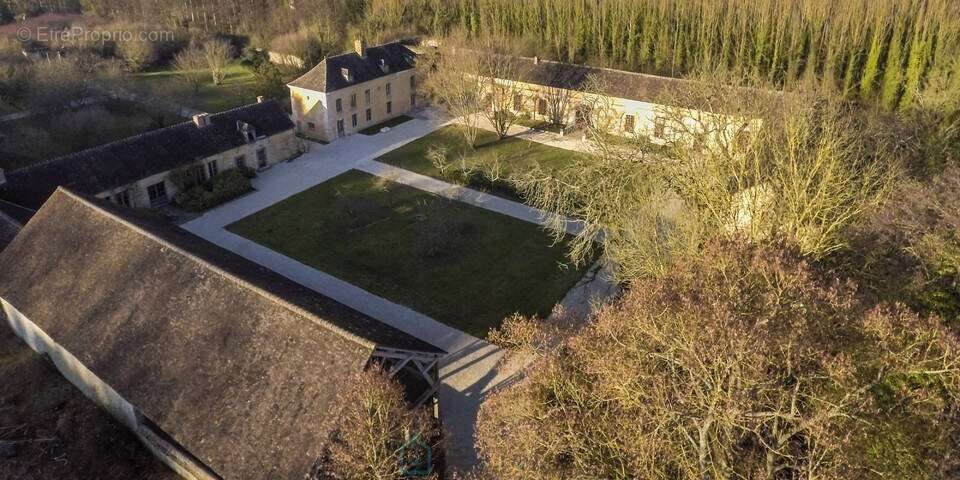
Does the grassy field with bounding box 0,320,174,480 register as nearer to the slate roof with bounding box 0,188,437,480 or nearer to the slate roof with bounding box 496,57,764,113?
the slate roof with bounding box 0,188,437,480

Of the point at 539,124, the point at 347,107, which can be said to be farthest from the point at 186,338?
the point at 539,124

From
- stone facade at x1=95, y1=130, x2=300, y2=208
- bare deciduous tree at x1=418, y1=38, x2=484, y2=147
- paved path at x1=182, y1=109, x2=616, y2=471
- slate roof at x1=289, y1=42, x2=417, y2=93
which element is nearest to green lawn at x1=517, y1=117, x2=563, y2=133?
bare deciduous tree at x1=418, y1=38, x2=484, y2=147

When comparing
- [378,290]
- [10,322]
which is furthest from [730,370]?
[10,322]

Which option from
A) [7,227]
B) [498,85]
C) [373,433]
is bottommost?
[373,433]

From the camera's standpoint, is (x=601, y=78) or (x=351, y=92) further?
(x=601, y=78)

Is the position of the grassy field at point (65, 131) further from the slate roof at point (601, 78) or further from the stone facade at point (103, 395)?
the slate roof at point (601, 78)

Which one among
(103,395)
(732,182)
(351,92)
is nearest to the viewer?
(103,395)

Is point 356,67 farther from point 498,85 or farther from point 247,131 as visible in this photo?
point 247,131
